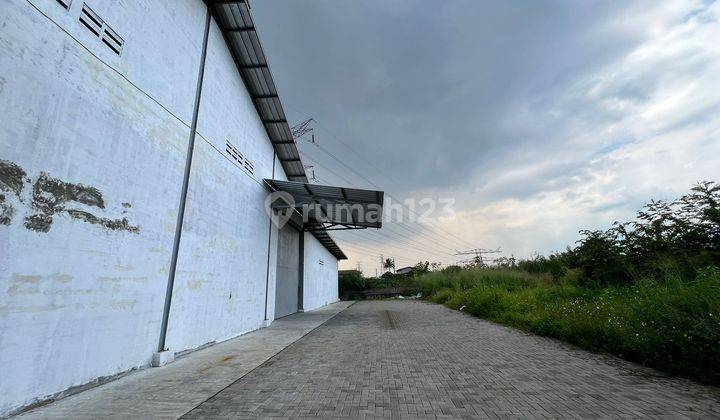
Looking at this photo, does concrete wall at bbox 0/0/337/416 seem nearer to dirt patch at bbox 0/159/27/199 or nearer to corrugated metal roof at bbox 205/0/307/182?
dirt patch at bbox 0/159/27/199

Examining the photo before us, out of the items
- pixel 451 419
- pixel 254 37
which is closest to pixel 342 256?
pixel 254 37

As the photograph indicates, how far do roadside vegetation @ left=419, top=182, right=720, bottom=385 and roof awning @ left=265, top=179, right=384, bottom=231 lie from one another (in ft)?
18.6

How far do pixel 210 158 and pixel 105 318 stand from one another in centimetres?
393

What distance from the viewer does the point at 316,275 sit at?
19672mm

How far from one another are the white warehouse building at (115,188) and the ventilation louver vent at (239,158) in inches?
2.3

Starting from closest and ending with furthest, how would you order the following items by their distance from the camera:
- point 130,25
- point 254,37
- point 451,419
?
point 451,419, point 130,25, point 254,37

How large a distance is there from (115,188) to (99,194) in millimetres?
283

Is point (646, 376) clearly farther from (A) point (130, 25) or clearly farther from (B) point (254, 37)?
(B) point (254, 37)

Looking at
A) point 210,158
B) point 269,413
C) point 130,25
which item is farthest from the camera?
point 210,158

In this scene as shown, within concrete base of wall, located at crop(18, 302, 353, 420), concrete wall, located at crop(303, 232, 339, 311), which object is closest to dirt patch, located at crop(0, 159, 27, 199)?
concrete base of wall, located at crop(18, 302, 353, 420)

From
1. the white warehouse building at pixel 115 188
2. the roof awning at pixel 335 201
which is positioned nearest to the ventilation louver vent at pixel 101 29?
→ the white warehouse building at pixel 115 188

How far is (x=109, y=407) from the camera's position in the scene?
3441 millimetres

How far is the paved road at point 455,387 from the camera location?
10.8 feet

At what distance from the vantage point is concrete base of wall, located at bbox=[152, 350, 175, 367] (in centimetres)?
517
